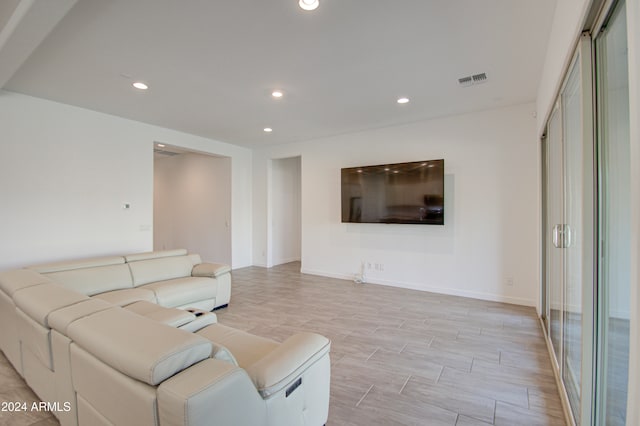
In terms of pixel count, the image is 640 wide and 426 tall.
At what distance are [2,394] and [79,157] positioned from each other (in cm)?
320

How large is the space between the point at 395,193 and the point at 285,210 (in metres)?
3.35

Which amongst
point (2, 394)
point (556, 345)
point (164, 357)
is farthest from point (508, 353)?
point (2, 394)

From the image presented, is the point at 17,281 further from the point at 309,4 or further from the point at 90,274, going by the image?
the point at 309,4

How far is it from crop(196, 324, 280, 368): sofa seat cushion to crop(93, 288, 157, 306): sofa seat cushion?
134 centimetres

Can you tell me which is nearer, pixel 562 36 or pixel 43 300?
pixel 43 300

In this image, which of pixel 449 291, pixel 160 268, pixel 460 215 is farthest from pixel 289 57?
pixel 449 291

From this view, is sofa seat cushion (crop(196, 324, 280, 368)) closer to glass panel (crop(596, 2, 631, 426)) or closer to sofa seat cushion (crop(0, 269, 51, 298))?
sofa seat cushion (crop(0, 269, 51, 298))

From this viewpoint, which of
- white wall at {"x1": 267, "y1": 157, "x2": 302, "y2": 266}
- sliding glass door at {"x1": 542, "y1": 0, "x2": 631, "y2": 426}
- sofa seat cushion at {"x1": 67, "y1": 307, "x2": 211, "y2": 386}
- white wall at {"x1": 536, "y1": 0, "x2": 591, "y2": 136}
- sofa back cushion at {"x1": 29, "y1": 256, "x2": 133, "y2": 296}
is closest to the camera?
sofa seat cushion at {"x1": 67, "y1": 307, "x2": 211, "y2": 386}

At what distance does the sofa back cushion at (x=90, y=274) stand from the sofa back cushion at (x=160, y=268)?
0.09 m

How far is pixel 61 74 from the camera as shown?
3188 millimetres

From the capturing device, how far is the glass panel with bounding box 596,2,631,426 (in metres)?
1.14

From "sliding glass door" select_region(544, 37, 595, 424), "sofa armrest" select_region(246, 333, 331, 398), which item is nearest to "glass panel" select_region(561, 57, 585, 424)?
"sliding glass door" select_region(544, 37, 595, 424)

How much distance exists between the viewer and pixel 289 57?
2811mm

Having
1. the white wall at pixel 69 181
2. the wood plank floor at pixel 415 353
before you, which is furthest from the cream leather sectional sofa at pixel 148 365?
the white wall at pixel 69 181
